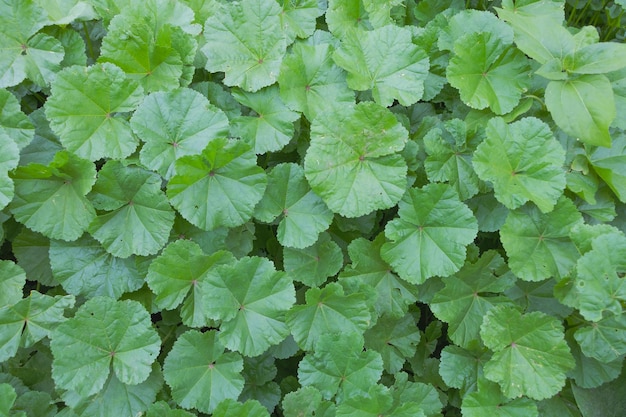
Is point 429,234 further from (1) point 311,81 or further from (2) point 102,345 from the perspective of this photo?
(2) point 102,345

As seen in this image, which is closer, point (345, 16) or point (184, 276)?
point (184, 276)

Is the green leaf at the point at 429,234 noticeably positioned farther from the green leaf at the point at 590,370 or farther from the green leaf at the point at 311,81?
the green leaf at the point at 590,370

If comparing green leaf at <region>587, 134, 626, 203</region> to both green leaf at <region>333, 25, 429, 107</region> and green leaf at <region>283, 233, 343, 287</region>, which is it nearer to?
green leaf at <region>333, 25, 429, 107</region>

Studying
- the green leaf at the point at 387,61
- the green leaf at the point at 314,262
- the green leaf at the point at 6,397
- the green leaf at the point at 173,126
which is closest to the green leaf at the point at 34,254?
the green leaf at the point at 6,397

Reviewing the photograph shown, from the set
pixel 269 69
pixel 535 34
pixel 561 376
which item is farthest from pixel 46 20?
pixel 561 376

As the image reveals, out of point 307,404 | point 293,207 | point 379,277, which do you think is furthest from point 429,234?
point 307,404

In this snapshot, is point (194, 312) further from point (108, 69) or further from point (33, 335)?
point (108, 69)
